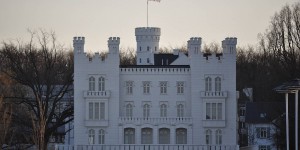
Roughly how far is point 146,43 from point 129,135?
1075 inches

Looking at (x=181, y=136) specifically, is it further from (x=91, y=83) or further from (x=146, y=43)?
(x=146, y=43)

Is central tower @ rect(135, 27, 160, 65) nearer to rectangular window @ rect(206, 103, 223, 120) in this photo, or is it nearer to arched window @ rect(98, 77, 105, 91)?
arched window @ rect(98, 77, 105, 91)

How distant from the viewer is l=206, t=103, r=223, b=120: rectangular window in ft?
284

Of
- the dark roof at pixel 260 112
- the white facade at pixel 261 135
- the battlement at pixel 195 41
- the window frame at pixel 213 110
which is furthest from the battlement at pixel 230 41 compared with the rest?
the white facade at pixel 261 135

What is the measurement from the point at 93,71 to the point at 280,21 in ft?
63.1

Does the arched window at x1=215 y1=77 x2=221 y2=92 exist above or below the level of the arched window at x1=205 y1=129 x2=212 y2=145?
above

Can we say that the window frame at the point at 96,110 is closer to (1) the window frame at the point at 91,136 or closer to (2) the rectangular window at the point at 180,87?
(1) the window frame at the point at 91,136

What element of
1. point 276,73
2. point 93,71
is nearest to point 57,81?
point 93,71

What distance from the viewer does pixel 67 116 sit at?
3740 inches

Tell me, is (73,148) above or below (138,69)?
below

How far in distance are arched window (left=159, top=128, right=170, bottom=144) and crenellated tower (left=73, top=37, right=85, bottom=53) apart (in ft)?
28.0

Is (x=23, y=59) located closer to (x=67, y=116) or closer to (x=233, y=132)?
(x=67, y=116)

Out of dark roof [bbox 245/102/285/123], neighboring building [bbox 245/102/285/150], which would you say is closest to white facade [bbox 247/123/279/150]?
neighboring building [bbox 245/102/285/150]

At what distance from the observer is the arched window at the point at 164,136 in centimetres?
8656
